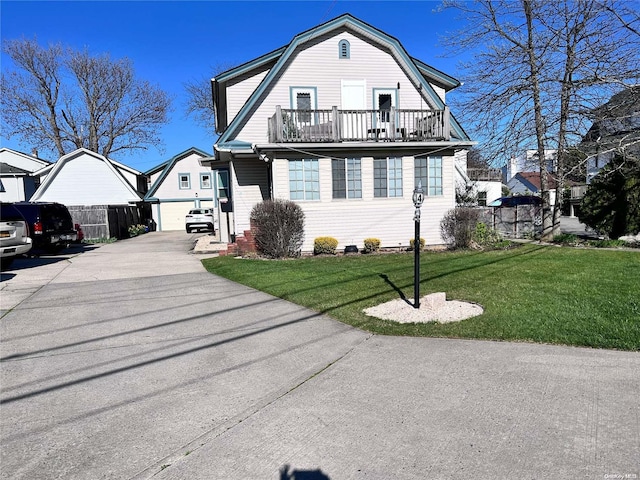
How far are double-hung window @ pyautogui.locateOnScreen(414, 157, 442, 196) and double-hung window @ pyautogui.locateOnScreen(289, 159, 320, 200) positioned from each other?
3522mm

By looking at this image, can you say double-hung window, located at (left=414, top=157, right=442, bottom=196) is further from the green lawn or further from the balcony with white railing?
the green lawn

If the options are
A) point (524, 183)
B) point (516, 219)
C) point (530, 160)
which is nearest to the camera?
point (530, 160)

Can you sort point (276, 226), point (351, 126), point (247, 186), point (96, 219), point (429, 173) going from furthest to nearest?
point (96, 219) → point (247, 186) → point (429, 173) → point (351, 126) → point (276, 226)

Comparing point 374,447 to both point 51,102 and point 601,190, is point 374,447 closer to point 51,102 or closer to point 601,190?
point 601,190

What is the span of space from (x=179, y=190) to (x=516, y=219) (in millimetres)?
25050

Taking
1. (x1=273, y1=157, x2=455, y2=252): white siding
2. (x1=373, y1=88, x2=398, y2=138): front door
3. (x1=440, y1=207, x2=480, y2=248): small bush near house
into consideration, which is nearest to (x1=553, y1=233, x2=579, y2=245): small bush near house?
(x1=440, y1=207, x2=480, y2=248): small bush near house

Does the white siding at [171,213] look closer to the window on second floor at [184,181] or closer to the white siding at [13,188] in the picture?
the window on second floor at [184,181]

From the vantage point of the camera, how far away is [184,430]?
3293 mm

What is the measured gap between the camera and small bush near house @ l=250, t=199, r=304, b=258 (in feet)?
42.5

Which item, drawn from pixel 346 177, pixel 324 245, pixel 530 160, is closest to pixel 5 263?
pixel 324 245

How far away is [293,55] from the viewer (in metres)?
15.5

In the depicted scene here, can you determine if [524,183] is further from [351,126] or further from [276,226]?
[276,226]

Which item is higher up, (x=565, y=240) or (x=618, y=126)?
(x=618, y=126)

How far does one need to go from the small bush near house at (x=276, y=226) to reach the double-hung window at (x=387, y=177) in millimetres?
3005
